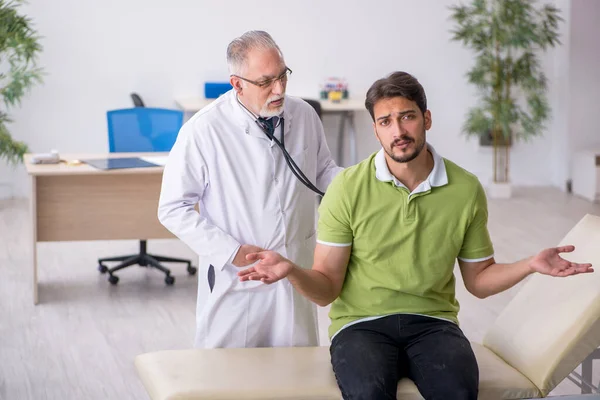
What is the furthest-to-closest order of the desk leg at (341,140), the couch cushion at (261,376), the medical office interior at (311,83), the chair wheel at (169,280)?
the desk leg at (341,140), the medical office interior at (311,83), the chair wheel at (169,280), the couch cushion at (261,376)

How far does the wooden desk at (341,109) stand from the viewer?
705cm

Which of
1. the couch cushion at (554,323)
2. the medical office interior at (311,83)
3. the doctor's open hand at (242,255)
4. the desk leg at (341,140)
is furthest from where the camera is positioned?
the desk leg at (341,140)

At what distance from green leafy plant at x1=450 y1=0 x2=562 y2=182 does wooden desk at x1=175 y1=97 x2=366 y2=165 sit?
940mm

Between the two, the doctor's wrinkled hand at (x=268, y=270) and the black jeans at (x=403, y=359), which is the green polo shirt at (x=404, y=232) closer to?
the black jeans at (x=403, y=359)

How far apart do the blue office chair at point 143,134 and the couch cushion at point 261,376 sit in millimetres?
2625

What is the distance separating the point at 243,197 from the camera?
2754mm

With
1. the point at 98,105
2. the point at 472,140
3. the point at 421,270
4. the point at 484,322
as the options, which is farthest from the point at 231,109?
the point at 472,140

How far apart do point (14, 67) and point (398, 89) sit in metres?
5.07

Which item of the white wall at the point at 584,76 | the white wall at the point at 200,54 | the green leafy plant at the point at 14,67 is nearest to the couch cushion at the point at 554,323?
the green leafy plant at the point at 14,67

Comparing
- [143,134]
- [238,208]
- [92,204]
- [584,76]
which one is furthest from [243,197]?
[584,76]

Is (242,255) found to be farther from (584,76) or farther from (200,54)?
(584,76)

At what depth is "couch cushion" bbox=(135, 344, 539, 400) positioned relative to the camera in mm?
2408

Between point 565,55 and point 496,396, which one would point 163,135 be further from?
point 565,55

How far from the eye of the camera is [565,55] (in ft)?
25.8
